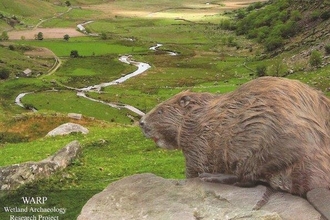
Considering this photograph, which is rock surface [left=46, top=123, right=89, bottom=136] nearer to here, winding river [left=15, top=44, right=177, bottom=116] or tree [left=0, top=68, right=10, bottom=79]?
winding river [left=15, top=44, right=177, bottom=116]

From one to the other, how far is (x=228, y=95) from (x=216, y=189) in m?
2.18

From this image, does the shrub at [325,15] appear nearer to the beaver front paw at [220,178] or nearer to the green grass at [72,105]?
the green grass at [72,105]

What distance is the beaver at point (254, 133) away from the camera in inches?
380

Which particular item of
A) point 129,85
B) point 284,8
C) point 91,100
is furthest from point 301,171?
point 284,8

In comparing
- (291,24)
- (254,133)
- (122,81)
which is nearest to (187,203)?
(254,133)

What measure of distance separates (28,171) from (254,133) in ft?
35.5

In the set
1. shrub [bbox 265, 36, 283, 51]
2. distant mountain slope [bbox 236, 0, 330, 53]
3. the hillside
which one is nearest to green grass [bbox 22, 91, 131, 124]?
the hillside

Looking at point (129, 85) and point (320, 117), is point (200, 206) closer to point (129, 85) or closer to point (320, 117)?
point (320, 117)

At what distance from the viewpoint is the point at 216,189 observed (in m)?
10.6

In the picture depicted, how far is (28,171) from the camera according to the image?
17891 millimetres

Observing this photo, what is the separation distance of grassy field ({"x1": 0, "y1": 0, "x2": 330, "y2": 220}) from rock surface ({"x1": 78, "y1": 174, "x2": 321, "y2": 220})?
5264mm

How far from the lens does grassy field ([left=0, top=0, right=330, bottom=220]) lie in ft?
65.3

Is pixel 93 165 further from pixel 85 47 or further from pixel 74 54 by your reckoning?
pixel 85 47

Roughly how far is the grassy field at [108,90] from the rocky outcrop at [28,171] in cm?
30
